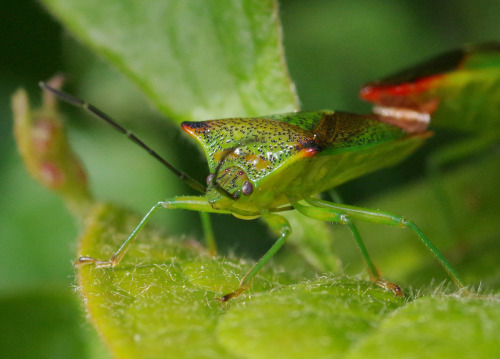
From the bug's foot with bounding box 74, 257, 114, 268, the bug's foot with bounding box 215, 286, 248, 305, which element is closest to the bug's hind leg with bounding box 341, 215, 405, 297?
the bug's foot with bounding box 215, 286, 248, 305

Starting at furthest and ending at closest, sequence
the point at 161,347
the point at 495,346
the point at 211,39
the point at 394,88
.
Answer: the point at 394,88 < the point at 211,39 < the point at 161,347 < the point at 495,346

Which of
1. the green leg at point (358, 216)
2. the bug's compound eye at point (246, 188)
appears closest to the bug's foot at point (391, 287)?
the green leg at point (358, 216)

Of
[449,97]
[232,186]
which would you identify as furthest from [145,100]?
[449,97]

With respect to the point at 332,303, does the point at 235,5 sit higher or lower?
higher

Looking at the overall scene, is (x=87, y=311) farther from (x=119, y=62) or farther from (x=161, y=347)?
(x=119, y=62)

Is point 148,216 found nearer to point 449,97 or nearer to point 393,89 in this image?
point 393,89

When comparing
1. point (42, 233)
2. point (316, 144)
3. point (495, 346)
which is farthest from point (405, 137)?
point (42, 233)

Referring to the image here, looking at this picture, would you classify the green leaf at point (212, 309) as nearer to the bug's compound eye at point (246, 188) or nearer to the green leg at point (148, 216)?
the green leg at point (148, 216)

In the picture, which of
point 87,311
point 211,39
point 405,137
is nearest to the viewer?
point 87,311

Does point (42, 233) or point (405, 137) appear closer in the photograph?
point (405, 137)
